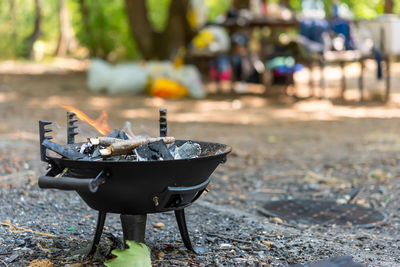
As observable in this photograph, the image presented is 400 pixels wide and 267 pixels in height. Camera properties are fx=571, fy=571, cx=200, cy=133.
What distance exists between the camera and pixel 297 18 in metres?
11.2

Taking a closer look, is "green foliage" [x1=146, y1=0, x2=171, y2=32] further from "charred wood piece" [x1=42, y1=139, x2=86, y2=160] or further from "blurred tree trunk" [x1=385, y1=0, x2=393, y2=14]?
"charred wood piece" [x1=42, y1=139, x2=86, y2=160]

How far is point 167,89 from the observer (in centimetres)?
1123

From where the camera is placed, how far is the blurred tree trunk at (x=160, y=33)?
1351 centimetres

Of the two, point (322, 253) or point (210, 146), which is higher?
point (210, 146)

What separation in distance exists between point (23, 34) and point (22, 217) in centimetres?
2203

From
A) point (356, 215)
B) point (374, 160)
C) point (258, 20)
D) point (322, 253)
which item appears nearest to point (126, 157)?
point (322, 253)

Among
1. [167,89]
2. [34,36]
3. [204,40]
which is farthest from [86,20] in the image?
[167,89]

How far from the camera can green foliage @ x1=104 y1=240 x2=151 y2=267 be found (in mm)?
2717

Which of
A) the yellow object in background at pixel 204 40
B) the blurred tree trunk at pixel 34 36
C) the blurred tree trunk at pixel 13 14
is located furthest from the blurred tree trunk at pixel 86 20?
the yellow object in background at pixel 204 40

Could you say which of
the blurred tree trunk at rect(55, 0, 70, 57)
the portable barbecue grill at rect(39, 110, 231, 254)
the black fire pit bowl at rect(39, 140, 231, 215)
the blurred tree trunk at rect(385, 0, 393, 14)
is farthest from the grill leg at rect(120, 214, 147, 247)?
the blurred tree trunk at rect(55, 0, 70, 57)

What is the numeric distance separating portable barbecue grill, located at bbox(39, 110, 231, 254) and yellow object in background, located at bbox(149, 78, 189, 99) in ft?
27.2

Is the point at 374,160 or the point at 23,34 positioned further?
the point at 23,34

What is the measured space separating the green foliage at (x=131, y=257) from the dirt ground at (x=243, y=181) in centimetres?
23

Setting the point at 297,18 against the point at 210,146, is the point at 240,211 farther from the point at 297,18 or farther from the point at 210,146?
the point at 297,18
